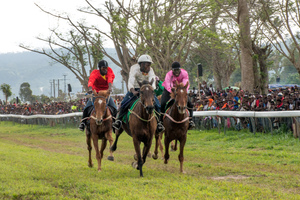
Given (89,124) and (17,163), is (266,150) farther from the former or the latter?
(17,163)

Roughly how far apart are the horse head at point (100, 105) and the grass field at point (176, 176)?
53.5 inches

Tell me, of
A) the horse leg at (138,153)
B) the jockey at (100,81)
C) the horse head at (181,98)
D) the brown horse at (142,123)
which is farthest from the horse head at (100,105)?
the horse head at (181,98)

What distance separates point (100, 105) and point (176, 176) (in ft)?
9.52

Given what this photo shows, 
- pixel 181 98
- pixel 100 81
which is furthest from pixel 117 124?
pixel 181 98

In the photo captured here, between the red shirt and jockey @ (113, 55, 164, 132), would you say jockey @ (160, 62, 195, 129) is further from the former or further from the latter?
the red shirt

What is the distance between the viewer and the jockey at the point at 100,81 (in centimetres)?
1165

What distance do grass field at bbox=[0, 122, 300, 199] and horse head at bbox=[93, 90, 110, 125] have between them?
53.5 inches

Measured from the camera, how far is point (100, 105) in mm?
10734

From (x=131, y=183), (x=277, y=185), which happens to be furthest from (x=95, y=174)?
(x=277, y=185)

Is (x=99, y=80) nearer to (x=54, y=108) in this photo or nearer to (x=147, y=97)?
(x=147, y=97)

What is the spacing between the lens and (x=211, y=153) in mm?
13648

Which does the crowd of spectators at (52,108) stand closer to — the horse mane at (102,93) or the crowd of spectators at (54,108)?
the crowd of spectators at (54,108)

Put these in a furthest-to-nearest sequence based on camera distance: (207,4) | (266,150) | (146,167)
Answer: (207,4) < (266,150) < (146,167)

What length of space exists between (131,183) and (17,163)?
196 inches
